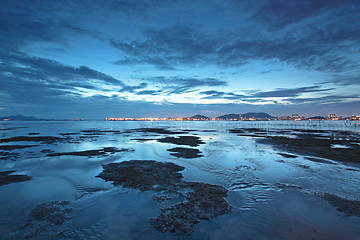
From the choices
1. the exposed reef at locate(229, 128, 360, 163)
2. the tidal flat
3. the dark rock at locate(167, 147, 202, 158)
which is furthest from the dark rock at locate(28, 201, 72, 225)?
the exposed reef at locate(229, 128, 360, 163)

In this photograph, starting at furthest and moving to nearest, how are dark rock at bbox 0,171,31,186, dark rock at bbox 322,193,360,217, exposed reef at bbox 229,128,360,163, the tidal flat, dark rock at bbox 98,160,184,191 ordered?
exposed reef at bbox 229,128,360,163, dark rock at bbox 0,171,31,186, dark rock at bbox 98,160,184,191, dark rock at bbox 322,193,360,217, the tidal flat

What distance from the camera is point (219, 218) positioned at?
288 inches

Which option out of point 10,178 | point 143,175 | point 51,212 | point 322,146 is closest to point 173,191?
point 143,175

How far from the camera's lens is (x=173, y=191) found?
392 inches

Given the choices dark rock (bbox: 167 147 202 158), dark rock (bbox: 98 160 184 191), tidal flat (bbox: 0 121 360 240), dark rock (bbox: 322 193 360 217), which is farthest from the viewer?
dark rock (bbox: 167 147 202 158)

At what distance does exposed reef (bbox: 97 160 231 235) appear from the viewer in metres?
7.03

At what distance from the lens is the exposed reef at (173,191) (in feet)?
23.1

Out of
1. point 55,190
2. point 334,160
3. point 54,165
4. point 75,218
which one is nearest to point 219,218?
point 75,218

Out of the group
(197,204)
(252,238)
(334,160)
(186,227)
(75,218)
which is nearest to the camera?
(252,238)

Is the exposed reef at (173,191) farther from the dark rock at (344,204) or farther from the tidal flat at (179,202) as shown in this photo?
the dark rock at (344,204)

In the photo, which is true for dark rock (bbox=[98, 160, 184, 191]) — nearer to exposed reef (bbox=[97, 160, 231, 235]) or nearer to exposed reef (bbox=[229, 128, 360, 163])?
exposed reef (bbox=[97, 160, 231, 235])

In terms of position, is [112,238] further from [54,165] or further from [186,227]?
[54,165]

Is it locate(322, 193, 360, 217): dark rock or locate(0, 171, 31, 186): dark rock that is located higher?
locate(0, 171, 31, 186): dark rock

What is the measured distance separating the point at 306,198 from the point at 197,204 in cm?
585
